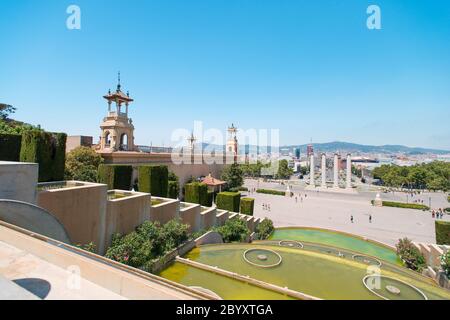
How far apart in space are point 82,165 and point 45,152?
34.7 feet

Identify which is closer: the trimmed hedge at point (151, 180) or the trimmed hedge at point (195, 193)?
the trimmed hedge at point (151, 180)

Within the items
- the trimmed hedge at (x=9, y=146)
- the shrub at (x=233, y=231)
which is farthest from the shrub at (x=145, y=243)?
the trimmed hedge at (x=9, y=146)

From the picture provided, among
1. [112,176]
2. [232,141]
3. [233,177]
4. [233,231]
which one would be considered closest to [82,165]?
[112,176]

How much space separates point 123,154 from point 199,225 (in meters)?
14.0

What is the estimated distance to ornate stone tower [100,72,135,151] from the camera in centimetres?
2902

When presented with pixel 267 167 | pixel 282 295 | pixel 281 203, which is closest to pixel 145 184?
pixel 282 295

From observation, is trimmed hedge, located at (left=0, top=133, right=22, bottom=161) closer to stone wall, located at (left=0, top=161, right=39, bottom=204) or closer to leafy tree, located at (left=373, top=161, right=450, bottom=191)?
stone wall, located at (left=0, top=161, right=39, bottom=204)

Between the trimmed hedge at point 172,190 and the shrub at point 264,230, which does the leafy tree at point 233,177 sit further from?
the shrub at point 264,230

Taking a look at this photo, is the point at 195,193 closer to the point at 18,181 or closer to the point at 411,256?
the point at 18,181

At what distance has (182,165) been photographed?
4022cm

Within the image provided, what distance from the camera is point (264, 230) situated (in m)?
24.0

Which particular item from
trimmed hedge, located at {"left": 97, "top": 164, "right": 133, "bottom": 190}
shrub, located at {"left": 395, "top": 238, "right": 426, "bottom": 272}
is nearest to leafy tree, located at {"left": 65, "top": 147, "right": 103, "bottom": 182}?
trimmed hedge, located at {"left": 97, "top": 164, "right": 133, "bottom": 190}

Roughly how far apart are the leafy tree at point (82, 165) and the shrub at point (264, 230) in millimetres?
16081

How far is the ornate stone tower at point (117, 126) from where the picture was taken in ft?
95.2
